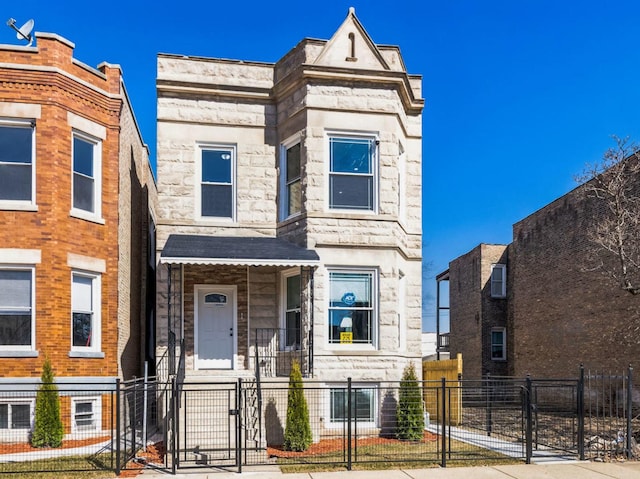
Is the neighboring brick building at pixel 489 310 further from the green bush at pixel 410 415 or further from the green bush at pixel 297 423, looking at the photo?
the green bush at pixel 297 423

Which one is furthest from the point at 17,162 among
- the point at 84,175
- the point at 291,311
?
the point at 291,311

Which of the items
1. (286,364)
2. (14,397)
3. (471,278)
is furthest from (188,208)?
(471,278)

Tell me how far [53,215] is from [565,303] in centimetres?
1681

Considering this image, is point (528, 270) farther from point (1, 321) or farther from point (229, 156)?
point (1, 321)

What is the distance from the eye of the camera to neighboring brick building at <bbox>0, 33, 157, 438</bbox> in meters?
13.0

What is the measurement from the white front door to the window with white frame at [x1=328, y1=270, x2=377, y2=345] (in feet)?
8.35

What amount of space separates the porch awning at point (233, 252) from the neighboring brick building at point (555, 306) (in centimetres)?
831

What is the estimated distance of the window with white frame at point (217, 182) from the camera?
1518 cm

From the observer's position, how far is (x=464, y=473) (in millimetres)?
10344

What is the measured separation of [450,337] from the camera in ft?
106

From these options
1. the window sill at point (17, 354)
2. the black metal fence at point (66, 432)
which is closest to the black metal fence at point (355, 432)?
the black metal fence at point (66, 432)

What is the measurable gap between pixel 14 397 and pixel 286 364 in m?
5.85

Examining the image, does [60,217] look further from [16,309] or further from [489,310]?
[489,310]

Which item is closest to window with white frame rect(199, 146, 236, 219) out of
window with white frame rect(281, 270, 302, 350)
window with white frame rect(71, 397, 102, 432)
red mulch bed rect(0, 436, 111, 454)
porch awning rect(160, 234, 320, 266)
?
porch awning rect(160, 234, 320, 266)
